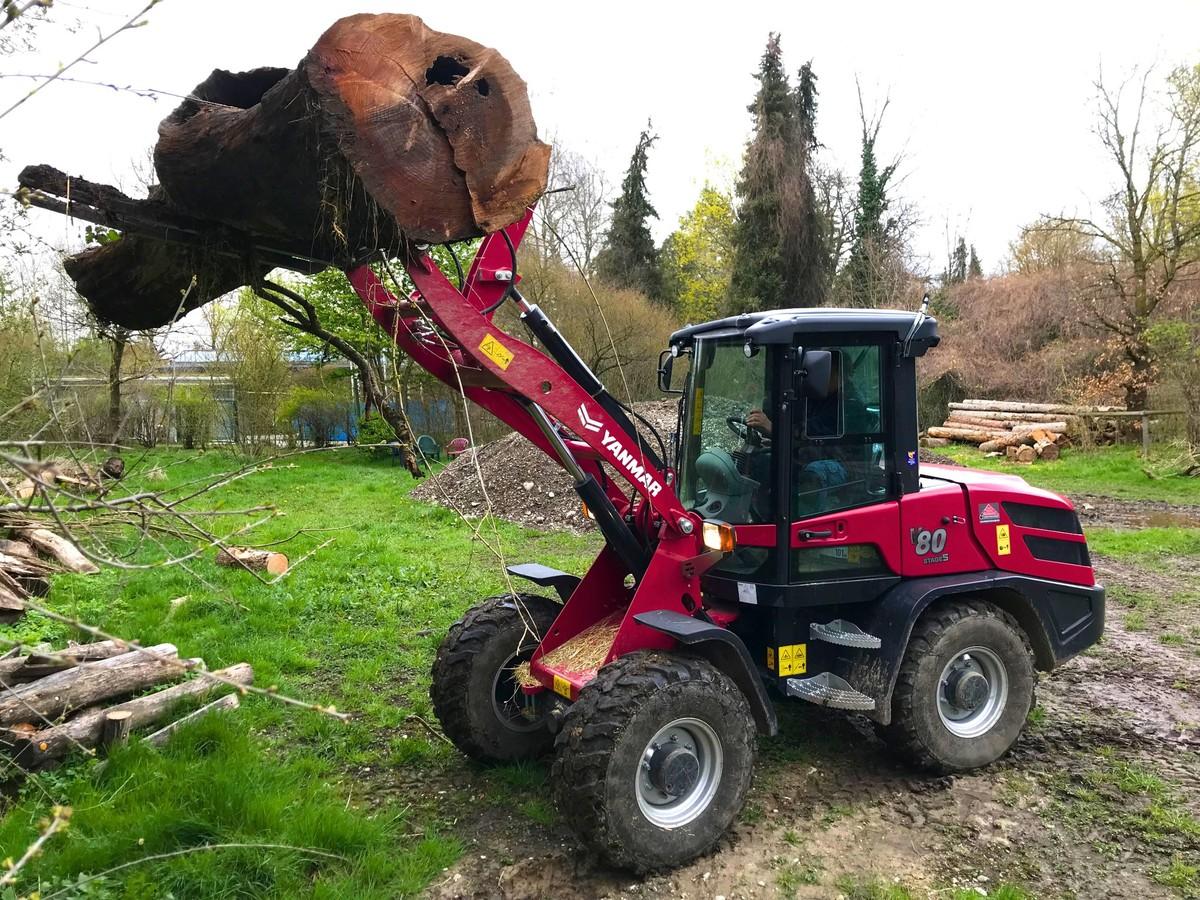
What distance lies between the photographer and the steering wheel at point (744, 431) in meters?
3.85

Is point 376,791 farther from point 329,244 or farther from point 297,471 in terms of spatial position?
point 297,471

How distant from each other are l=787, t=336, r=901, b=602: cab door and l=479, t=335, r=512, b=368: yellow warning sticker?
1.41 meters

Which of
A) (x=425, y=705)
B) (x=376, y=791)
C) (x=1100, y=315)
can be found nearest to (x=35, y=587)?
(x=425, y=705)

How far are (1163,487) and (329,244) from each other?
46.9ft

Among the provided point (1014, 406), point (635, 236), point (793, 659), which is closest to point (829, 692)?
point (793, 659)

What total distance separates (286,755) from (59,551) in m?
4.95

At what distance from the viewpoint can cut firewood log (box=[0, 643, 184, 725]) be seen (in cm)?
386

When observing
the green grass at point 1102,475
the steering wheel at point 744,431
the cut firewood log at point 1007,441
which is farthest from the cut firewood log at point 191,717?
the cut firewood log at point 1007,441

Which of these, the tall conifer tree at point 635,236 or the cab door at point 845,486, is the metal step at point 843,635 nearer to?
the cab door at point 845,486

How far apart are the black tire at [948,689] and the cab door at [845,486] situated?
1.18ft

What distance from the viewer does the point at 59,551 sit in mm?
7680

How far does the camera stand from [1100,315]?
58.5ft

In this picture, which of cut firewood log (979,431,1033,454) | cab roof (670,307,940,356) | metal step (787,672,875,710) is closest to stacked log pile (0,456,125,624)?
cab roof (670,307,940,356)

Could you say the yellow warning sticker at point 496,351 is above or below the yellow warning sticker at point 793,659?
above
